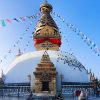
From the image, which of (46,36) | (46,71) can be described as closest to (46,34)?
(46,36)

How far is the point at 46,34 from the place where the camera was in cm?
4272

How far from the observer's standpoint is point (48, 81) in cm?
3134

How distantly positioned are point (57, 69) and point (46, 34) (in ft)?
34.3

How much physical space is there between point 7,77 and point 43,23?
513 inches

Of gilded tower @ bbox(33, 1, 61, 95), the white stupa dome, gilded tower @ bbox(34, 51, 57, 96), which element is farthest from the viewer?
the white stupa dome

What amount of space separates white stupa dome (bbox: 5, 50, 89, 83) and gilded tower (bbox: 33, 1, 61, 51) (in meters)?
5.71

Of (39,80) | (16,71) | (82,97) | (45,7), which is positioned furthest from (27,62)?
(82,97)

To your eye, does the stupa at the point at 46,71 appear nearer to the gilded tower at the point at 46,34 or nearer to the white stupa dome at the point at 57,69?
the white stupa dome at the point at 57,69

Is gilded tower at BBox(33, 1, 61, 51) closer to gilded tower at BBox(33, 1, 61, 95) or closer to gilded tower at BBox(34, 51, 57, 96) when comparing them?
gilded tower at BBox(33, 1, 61, 95)

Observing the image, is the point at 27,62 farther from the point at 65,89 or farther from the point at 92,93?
the point at 92,93

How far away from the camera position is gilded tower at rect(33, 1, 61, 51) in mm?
42188

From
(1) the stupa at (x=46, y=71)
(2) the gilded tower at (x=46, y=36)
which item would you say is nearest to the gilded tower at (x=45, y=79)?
(1) the stupa at (x=46, y=71)

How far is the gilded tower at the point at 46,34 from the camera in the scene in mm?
42188

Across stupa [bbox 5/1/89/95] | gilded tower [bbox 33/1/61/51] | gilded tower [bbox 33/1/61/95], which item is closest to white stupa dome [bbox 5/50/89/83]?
stupa [bbox 5/1/89/95]
